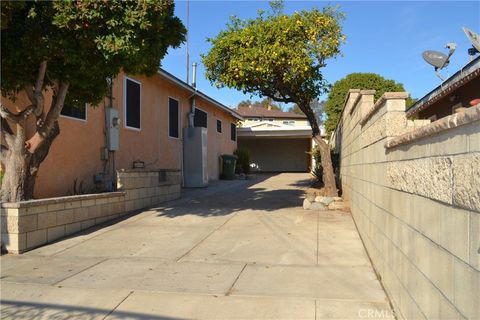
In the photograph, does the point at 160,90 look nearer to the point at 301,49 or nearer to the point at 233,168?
the point at 301,49

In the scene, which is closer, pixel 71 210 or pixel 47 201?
pixel 47 201

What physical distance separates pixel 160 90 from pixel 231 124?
Answer: 12.7 m

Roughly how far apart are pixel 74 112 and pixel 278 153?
29.0 metres

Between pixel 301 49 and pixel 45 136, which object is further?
pixel 301 49

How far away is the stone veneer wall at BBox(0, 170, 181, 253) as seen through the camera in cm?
728

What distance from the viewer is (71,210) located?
28.5ft

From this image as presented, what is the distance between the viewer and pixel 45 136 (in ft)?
27.3

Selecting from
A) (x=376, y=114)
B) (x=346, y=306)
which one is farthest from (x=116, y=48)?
(x=346, y=306)

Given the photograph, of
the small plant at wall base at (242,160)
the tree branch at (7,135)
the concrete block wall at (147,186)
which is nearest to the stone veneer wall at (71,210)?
the concrete block wall at (147,186)

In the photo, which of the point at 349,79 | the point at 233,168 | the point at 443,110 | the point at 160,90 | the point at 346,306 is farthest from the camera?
the point at 349,79

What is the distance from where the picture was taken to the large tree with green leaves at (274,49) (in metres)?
11.0

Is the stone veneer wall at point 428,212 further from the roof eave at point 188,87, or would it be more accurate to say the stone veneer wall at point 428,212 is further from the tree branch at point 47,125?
the roof eave at point 188,87

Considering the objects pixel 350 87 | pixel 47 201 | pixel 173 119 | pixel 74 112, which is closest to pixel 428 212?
pixel 47 201

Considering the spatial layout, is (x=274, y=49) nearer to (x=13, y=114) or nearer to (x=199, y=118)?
(x=13, y=114)
